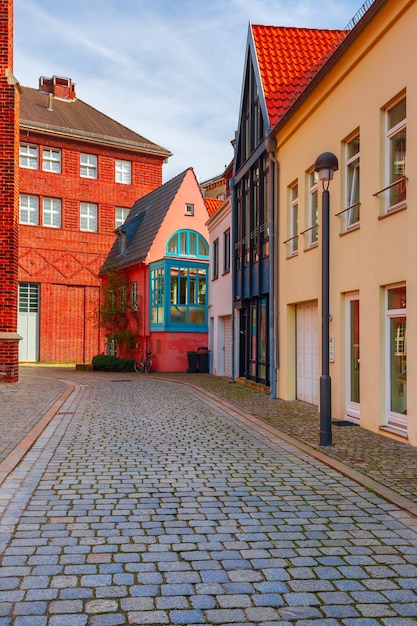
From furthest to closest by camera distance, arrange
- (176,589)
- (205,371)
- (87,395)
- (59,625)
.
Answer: (205,371) < (87,395) < (176,589) < (59,625)

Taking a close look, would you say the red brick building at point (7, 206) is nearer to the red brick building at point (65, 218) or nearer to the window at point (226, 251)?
the window at point (226, 251)

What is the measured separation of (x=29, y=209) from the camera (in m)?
36.1

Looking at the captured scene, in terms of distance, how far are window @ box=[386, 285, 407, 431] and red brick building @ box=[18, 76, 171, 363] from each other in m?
25.4

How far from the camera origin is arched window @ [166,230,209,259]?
99.6 feet

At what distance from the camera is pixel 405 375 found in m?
9.52

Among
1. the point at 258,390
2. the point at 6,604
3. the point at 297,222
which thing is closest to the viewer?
the point at 6,604

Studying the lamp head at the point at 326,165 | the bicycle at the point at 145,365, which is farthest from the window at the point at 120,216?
the lamp head at the point at 326,165

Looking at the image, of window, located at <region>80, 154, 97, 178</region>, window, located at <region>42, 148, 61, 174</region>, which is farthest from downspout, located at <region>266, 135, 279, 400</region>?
window, located at <region>80, 154, 97, 178</region>

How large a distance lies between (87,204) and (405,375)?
101ft

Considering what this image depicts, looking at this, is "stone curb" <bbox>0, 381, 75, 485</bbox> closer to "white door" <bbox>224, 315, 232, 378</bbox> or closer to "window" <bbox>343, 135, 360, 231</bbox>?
"window" <bbox>343, 135, 360, 231</bbox>

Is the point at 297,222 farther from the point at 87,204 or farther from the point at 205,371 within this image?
the point at 87,204

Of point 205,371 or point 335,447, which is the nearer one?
point 335,447

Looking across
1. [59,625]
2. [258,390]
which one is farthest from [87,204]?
[59,625]

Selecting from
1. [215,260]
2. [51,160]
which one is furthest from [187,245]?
[51,160]
